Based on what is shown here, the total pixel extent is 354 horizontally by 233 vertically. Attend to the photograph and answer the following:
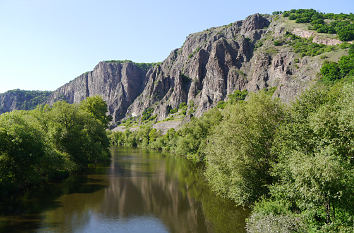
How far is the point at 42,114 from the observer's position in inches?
2005

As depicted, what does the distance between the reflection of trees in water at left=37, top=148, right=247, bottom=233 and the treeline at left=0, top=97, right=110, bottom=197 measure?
18.5ft

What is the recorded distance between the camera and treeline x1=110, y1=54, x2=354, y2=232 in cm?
1550

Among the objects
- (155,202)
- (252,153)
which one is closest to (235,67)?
(155,202)


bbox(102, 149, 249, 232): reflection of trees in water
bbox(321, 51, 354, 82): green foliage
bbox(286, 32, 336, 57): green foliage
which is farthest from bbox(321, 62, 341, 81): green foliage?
bbox(102, 149, 249, 232): reflection of trees in water

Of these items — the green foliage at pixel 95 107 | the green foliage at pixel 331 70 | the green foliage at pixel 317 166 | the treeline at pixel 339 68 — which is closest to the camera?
the green foliage at pixel 317 166

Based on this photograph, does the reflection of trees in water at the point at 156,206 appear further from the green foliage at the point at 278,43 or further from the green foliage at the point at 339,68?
the green foliage at the point at 278,43

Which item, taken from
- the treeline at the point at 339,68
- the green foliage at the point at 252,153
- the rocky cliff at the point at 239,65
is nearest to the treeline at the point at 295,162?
the green foliage at the point at 252,153

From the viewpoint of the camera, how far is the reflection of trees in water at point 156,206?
23.5m

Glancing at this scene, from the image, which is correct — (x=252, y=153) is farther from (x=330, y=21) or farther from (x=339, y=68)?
(x=330, y=21)

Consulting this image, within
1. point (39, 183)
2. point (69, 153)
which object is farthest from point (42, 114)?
point (39, 183)

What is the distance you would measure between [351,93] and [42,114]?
51584 millimetres

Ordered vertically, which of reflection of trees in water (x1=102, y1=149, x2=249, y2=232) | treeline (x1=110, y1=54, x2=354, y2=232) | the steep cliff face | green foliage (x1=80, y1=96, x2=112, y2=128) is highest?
the steep cliff face

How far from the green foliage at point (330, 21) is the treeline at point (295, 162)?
359ft

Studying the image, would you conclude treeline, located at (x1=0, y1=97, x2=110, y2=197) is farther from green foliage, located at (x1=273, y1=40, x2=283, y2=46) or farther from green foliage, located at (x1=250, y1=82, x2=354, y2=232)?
green foliage, located at (x1=273, y1=40, x2=283, y2=46)
